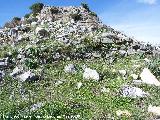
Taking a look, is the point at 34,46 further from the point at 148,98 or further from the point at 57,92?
the point at 148,98

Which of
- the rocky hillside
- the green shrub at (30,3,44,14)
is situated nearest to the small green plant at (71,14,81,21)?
the rocky hillside

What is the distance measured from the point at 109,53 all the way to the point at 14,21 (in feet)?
59.7

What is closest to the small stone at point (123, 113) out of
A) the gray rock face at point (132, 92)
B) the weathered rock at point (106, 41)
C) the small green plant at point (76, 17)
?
the gray rock face at point (132, 92)

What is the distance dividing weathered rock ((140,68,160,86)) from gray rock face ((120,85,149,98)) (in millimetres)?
1926

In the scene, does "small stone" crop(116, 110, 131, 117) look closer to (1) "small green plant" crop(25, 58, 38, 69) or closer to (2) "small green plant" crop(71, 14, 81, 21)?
(1) "small green plant" crop(25, 58, 38, 69)

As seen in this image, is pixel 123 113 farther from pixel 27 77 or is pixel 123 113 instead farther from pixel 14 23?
pixel 14 23

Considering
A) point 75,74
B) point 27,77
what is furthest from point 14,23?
point 27,77

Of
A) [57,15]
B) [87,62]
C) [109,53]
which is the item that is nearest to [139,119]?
[87,62]

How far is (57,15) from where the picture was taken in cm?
4569

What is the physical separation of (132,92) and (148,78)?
2813mm

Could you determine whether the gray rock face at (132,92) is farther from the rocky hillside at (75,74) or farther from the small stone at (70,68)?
the small stone at (70,68)

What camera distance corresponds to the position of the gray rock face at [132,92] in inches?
914

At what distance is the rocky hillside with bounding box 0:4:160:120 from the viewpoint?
70.6 feet

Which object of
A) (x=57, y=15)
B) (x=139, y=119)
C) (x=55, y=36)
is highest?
(x=57, y=15)
